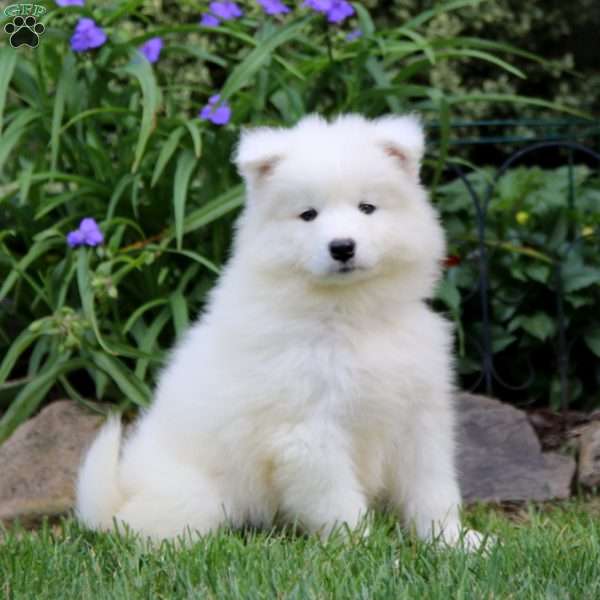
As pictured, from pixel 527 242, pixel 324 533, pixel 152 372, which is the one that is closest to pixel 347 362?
pixel 324 533

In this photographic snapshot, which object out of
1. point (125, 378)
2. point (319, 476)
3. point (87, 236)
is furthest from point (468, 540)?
point (87, 236)

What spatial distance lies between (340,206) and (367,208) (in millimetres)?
106

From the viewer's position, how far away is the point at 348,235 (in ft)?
10.8

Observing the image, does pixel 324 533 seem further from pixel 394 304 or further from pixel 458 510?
pixel 394 304

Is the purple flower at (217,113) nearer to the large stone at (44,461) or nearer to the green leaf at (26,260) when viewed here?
the green leaf at (26,260)

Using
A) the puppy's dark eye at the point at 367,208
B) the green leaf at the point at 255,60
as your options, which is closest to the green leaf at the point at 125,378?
the green leaf at the point at 255,60

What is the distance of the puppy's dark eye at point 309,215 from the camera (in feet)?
11.2

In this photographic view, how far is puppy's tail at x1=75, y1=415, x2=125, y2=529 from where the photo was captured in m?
3.71

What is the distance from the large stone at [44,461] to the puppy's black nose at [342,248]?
65.3 inches

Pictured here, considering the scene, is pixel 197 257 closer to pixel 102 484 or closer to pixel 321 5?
pixel 321 5

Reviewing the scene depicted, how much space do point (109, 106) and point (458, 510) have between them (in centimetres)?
260

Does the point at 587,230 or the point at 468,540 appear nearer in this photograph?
the point at 468,540

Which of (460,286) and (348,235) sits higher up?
(348,235)

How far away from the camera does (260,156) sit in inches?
138
